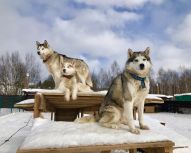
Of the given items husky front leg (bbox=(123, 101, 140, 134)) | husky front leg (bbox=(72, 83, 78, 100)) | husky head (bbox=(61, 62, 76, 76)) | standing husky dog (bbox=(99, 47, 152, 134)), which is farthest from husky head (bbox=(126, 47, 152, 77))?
husky head (bbox=(61, 62, 76, 76))

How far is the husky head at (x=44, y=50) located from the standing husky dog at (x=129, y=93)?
2854 mm

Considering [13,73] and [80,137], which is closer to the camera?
[80,137]

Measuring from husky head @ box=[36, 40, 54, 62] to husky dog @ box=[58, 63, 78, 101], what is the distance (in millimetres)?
1112

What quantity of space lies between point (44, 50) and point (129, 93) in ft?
10.9

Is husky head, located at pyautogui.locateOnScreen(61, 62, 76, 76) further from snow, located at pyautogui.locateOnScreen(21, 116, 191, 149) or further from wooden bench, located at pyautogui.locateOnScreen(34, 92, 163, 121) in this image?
snow, located at pyautogui.locateOnScreen(21, 116, 191, 149)

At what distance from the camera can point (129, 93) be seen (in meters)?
3.57

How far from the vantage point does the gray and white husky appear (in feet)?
11.6

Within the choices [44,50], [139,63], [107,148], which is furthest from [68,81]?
[107,148]

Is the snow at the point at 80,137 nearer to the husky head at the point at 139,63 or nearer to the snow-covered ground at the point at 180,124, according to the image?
the husky head at the point at 139,63

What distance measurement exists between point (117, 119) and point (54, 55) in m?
3.05

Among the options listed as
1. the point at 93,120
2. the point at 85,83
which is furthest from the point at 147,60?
the point at 85,83

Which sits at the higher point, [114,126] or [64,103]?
[64,103]

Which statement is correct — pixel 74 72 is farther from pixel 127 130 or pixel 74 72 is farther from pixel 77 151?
pixel 77 151

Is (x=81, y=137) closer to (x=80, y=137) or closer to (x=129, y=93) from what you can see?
(x=80, y=137)
